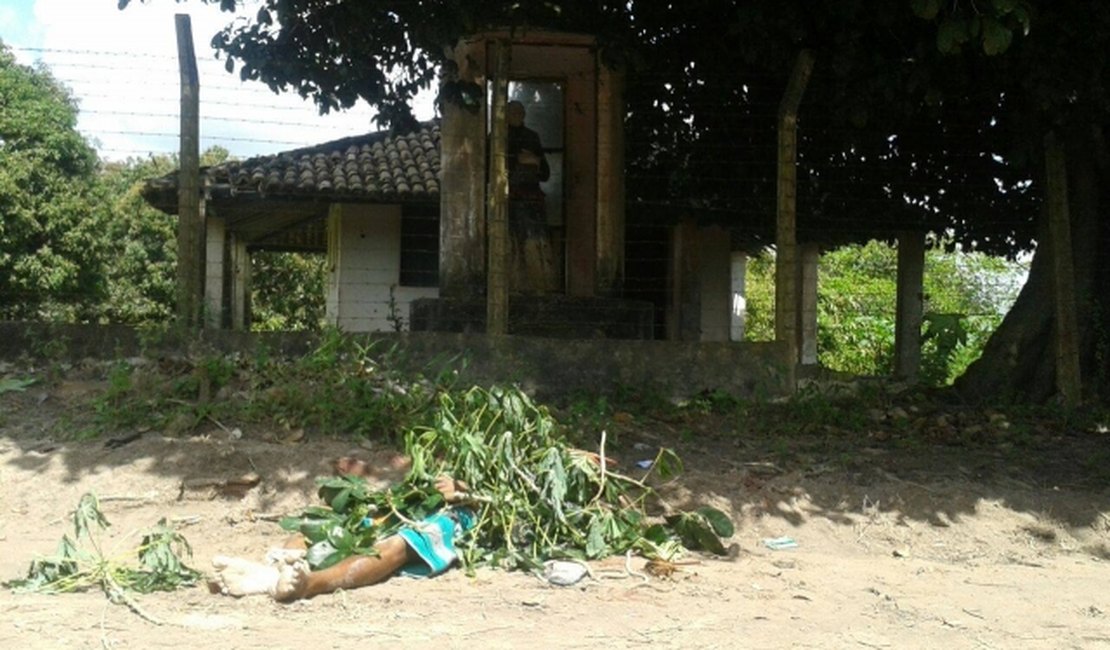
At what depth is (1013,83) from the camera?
754cm

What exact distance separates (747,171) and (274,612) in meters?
5.51

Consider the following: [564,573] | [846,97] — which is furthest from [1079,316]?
[564,573]

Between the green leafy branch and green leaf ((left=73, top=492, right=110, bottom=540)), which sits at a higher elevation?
green leaf ((left=73, top=492, right=110, bottom=540))

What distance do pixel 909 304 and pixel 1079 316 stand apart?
A: 294cm

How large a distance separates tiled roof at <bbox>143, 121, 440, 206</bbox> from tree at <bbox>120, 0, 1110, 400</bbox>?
4.76m

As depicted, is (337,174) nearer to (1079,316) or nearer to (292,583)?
(1079,316)

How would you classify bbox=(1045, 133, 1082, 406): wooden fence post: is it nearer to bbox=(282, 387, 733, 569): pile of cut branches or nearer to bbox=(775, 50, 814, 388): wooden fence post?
bbox=(775, 50, 814, 388): wooden fence post

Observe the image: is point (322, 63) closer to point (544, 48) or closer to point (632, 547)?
point (544, 48)

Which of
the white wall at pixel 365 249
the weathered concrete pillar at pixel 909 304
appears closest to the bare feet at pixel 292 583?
the weathered concrete pillar at pixel 909 304

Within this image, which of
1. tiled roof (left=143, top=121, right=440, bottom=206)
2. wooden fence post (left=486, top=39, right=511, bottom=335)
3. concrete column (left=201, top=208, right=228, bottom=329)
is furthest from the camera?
tiled roof (left=143, top=121, right=440, bottom=206)

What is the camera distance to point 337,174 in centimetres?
1391

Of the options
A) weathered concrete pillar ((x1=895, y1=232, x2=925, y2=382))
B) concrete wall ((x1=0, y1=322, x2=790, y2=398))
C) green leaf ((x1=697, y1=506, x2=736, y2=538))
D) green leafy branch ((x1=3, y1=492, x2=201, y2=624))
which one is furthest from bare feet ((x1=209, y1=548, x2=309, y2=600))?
weathered concrete pillar ((x1=895, y1=232, x2=925, y2=382))

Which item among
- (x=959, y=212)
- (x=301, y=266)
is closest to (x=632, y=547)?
(x=959, y=212)

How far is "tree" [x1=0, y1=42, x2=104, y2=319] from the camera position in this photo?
57.4 feet
